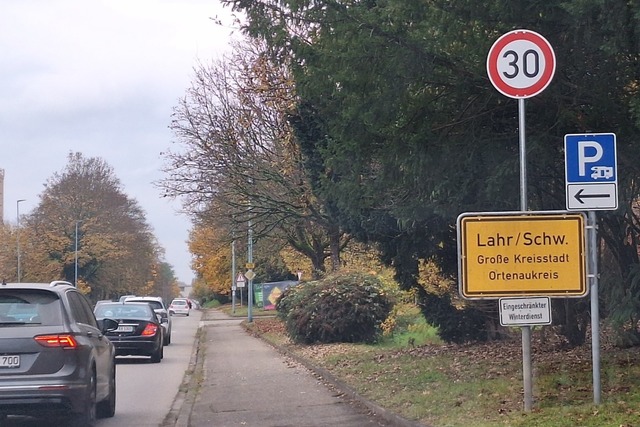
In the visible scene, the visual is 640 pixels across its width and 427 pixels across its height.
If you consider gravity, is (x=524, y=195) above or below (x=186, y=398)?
above

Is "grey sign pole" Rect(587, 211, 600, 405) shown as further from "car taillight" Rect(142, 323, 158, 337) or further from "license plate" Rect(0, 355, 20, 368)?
"car taillight" Rect(142, 323, 158, 337)

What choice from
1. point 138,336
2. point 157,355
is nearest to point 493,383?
point 138,336

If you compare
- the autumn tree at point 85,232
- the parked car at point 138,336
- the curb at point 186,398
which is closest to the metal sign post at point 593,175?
the curb at point 186,398

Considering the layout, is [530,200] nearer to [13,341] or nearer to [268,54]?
[268,54]

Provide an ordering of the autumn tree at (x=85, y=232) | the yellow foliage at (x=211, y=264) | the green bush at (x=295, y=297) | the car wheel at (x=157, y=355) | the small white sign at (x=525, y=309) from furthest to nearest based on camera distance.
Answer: the autumn tree at (x=85, y=232), the yellow foliage at (x=211, y=264), the green bush at (x=295, y=297), the car wheel at (x=157, y=355), the small white sign at (x=525, y=309)

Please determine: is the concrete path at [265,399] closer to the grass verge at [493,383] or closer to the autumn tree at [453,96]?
the grass verge at [493,383]

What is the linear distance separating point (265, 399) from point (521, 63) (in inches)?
265

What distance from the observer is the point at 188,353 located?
2680 centimetres

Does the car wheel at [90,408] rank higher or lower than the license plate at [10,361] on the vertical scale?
lower

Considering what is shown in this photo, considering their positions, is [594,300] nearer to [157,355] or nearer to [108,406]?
[108,406]

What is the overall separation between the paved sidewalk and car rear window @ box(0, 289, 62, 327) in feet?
7.41

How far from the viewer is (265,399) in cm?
1380

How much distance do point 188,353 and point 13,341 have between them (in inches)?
677

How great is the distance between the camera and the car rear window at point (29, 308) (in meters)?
10.1
